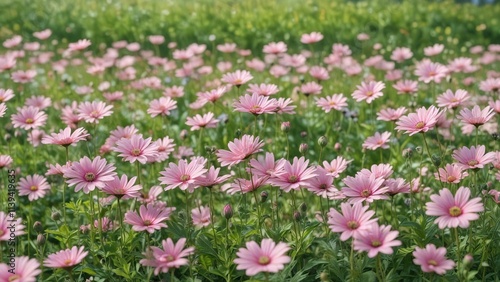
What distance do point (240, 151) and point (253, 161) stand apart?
0.20ft

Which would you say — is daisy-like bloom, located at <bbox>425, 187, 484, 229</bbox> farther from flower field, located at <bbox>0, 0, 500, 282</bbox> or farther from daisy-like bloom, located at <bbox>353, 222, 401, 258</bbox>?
daisy-like bloom, located at <bbox>353, 222, 401, 258</bbox>

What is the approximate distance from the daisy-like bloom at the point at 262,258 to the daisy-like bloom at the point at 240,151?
1.37 ft

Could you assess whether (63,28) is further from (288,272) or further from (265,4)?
(288,272)

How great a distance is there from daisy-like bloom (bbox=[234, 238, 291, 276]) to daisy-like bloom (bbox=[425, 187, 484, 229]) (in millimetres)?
453

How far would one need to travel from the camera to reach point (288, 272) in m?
1.95

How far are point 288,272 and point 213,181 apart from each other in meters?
0.40

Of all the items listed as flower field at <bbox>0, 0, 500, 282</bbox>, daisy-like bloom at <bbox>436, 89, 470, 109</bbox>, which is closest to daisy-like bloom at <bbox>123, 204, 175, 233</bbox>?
flower field at <bbox>0, 0, 500, 282</bbox>

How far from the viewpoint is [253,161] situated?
6.72 feet

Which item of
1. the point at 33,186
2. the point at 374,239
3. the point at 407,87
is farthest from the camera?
the point at 407,87

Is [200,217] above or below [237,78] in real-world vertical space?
below

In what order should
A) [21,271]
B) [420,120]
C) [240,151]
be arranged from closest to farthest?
[21,271], [240,151], [420,120]

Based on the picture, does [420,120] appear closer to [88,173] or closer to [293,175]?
[293,175]

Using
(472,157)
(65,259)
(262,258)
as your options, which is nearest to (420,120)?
(472,157)

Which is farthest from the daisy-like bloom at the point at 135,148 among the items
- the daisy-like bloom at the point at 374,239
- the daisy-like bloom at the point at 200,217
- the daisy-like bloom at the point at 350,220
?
the daisy-like bloom at the point at 374,239
